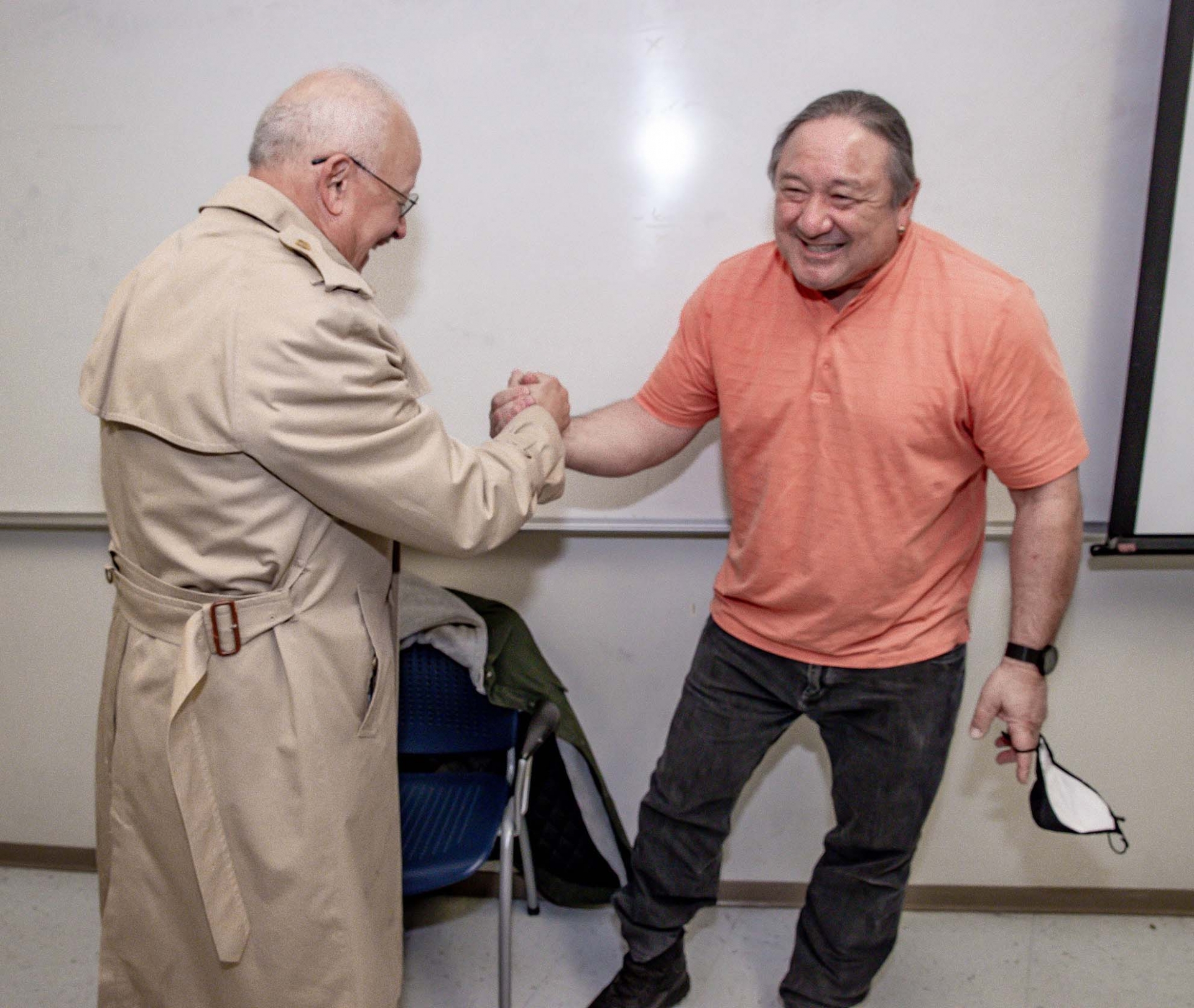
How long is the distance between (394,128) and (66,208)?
41.4 inches

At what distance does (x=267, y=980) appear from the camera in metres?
1.40

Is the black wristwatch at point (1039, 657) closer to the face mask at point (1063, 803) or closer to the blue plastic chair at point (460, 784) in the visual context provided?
the face mask at point (1063, 803)

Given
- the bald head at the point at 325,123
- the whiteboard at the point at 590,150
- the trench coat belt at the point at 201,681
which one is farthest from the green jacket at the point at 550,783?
the bald head at the point at 325,123

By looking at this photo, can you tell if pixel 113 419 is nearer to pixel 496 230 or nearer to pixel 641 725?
pixel 496 230

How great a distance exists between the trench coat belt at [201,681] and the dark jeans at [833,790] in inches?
32.0

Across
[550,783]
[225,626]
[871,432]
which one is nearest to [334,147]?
[225,626]

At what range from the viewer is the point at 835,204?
146cm

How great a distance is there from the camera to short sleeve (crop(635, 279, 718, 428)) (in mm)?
1759

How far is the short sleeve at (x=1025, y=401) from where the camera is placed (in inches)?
58.6

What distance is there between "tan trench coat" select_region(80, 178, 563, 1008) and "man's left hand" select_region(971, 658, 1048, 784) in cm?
81

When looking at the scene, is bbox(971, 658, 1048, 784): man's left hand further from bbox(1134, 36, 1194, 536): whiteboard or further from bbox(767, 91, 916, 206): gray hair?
bbox(767, 91, 916, 206): gray hair

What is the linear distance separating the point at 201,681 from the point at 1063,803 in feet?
4.45

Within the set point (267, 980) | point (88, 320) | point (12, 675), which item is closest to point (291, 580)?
point (267, 980)

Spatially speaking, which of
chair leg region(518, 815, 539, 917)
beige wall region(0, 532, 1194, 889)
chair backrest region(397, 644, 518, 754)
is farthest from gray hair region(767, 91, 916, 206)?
chair leg region(518, 815, 539, 917)
